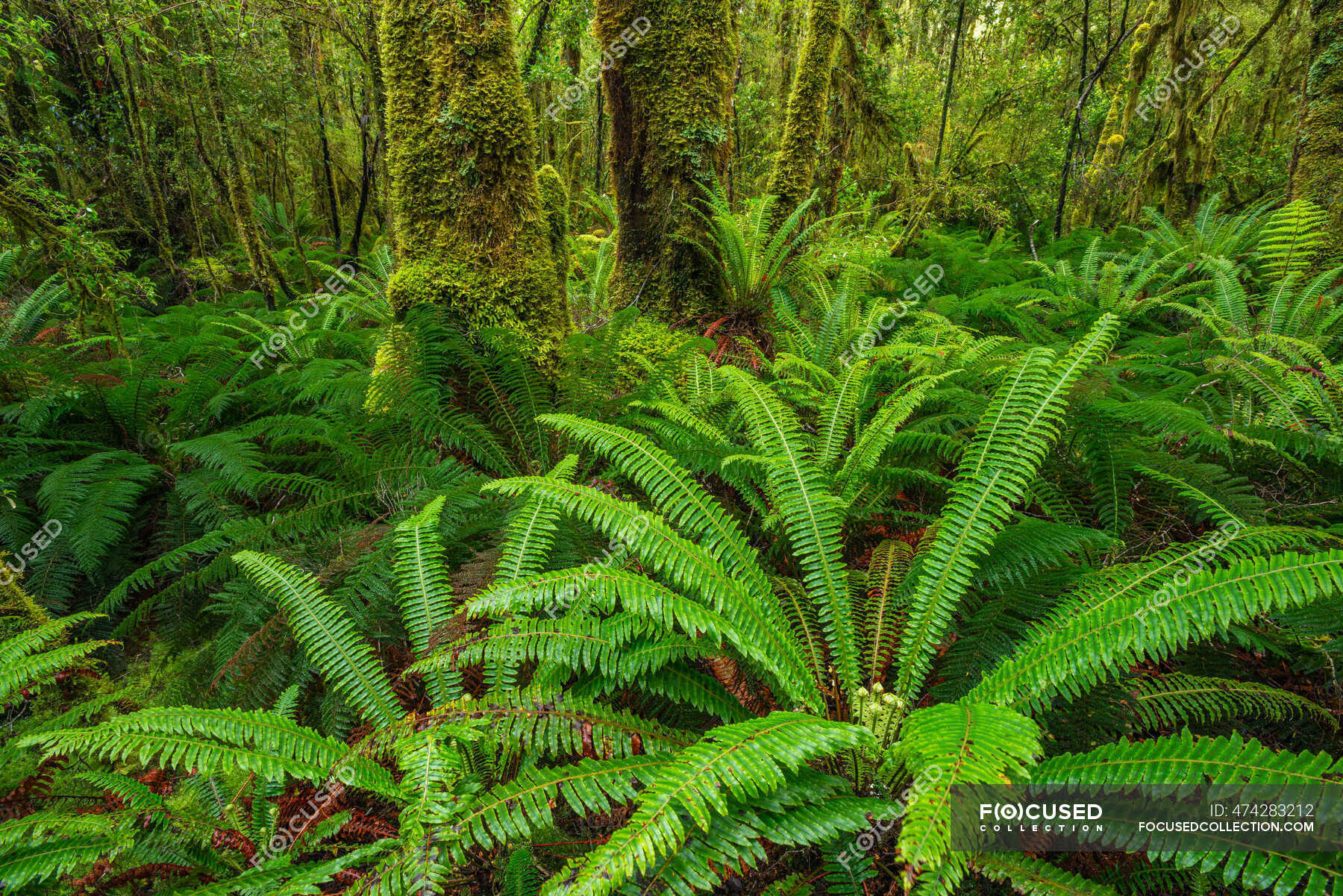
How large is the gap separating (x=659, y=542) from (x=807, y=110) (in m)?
5.33

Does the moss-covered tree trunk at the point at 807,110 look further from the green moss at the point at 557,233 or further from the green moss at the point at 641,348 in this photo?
the green moss at the point at 557,233

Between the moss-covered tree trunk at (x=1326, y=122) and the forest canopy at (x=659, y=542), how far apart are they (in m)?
0.04

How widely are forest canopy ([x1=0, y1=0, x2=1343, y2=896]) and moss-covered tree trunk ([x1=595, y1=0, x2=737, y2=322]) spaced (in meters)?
0.03

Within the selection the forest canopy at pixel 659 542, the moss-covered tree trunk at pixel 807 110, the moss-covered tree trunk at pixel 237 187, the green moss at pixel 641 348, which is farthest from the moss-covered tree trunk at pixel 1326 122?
the moss-covered tree trunk at pixel 237 187

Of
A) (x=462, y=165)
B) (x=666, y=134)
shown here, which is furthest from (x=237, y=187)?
(x=666, y=134)

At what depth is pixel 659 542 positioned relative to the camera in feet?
5.19

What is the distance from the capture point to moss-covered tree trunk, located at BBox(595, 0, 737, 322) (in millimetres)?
Result: 3973

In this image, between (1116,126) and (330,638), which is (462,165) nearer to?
(330,638)

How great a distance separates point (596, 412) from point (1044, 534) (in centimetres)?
185

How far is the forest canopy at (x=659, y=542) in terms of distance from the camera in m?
1.24

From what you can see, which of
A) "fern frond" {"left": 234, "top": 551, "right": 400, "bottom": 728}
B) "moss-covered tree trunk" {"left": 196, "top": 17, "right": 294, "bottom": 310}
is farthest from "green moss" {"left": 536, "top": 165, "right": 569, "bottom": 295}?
"moss-covered tree trunk" {"left": 196, "top": 17, "right": 294, "bottom": 310}

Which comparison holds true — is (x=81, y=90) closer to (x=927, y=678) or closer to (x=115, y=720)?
(x=115, y=720)

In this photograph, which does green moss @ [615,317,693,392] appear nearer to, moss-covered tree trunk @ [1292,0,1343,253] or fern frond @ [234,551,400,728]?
fern frond @ [234,551,400,728]

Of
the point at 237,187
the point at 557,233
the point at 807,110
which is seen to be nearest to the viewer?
the point at 557,233
